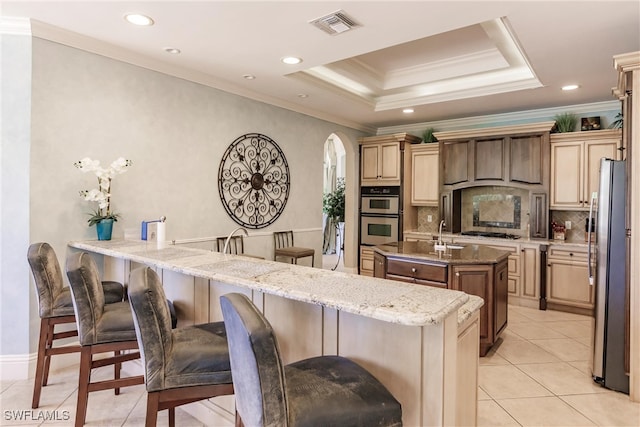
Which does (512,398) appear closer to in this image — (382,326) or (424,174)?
(382,326)

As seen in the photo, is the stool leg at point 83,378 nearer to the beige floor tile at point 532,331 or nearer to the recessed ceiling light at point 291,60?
the recessed ceiling light at point 291,60

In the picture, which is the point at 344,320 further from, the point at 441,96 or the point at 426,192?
the point at 426,192

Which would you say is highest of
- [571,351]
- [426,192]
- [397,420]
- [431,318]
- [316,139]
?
[316,139]

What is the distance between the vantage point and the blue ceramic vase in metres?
3.12

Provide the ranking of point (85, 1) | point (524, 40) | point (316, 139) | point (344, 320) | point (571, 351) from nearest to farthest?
1. point (344, 320)
2. point (85, 1)
3. point (524, 40)
4. point (571, 351)
5. point (316, 139)

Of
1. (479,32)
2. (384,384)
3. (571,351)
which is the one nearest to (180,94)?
(479,32)

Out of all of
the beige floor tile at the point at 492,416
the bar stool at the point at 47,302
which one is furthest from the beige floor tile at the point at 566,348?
the bar stool at the point at 47,302

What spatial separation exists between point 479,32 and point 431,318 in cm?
358

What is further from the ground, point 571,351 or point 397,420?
point 397,420

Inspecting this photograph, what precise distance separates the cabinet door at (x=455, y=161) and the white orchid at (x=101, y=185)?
4.61 m

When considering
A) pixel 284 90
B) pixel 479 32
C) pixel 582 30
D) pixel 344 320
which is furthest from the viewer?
pixel 284 90

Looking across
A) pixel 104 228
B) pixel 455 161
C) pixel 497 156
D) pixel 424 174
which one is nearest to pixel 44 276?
pixel 104 228

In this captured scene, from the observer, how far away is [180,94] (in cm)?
388

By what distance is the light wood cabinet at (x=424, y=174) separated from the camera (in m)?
6.04
